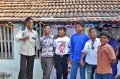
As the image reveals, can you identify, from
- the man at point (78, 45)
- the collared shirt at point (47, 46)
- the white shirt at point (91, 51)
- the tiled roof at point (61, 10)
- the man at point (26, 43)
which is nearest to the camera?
the white shirt at point (91, 51)

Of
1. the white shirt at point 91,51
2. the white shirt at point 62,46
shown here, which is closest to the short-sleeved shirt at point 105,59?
the white shirt at point 91,51

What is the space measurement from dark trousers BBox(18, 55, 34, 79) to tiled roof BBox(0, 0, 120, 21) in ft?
4.65

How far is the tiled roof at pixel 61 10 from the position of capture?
6.44 meters

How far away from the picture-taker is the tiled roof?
6441 mm

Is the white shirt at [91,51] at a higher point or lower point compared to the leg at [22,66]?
higher

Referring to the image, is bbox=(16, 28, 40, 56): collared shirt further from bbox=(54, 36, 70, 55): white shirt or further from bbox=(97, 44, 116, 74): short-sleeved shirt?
bbox=(97, 44, 116, 74): short-sleeved shirt

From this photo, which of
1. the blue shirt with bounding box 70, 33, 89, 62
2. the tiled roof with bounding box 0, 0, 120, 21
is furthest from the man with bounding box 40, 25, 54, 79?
the tiled roof with bounding box 0, 0, 120, 21

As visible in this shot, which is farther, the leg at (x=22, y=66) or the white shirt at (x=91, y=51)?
the leg at (x=22, y=66)

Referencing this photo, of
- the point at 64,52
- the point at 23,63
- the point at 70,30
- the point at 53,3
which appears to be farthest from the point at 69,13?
the point at 23,63

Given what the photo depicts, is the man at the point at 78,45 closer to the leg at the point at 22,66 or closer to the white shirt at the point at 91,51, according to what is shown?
the white shirt at the point at 91,51

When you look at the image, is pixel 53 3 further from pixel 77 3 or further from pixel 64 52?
pixel 64 52

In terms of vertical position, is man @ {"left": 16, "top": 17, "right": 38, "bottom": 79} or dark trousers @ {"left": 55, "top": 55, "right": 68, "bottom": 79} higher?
man @ {"left": 16, "top": 17, "right": 38, "bottom": 79}

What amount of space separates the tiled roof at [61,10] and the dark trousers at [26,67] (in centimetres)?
142

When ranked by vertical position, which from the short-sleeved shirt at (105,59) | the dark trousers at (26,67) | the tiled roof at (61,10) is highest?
the tiled roof at (61,10)
